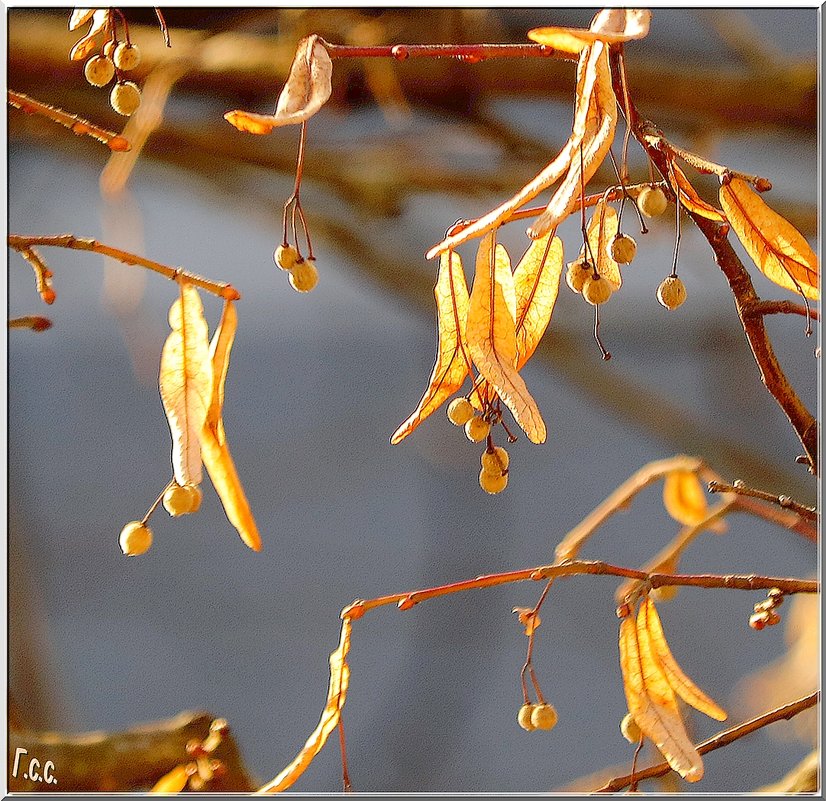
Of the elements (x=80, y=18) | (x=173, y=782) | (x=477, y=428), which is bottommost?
(x=173, y=782)

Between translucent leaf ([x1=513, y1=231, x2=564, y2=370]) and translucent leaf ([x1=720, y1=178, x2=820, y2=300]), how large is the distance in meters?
0.04

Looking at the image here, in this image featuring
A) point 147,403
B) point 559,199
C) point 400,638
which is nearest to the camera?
point 559,199

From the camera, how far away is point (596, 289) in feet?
0.60

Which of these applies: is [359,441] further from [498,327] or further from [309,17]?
[498,327]

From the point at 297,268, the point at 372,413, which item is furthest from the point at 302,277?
the point at 372,413

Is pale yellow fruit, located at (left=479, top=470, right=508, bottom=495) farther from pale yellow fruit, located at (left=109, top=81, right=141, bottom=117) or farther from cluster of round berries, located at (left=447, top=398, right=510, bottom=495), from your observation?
pale yellow fruit, located at (left=109, top=81, right=141, bottom=117)

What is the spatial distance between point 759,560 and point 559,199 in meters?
0.40

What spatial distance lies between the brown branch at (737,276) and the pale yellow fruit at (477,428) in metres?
0.06

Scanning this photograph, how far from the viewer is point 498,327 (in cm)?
18

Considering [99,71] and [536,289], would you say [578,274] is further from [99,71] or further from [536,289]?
[99,71]

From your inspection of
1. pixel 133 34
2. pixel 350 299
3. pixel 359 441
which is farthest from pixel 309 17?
pixel 359 441

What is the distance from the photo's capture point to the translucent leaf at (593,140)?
16cm

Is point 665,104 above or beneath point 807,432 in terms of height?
above

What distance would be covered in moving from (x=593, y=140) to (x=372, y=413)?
442 mm
